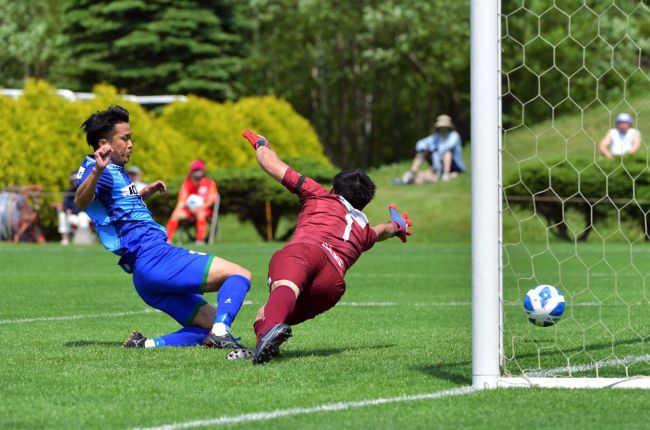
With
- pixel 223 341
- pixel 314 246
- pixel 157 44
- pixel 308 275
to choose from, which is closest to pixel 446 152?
pixel 157 44

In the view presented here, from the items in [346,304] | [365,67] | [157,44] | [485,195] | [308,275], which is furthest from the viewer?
[365,67]

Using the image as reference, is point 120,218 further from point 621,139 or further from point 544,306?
point 621,139

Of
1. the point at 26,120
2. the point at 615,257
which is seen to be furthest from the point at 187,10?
the point at 615,257

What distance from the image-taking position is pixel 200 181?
83.9 ft

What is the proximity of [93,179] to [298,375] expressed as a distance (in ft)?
5.94

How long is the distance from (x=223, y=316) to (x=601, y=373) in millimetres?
2394

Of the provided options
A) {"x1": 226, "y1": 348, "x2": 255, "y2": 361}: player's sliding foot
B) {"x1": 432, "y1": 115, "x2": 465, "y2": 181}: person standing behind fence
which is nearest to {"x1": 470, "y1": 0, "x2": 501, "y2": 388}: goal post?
{"x1": 226, "y1": 348, "x2": 255, "y2": 361}: player's sliding foot

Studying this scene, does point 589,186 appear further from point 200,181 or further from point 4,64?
point 4,64

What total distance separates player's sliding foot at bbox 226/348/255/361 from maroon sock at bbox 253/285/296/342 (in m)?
0.14

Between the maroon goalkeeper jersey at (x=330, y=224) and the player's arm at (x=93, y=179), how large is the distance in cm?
114

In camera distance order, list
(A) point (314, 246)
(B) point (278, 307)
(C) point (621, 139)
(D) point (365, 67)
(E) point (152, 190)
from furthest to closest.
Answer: (D) point (365, 67) → (C) point (621, 139) → (E) point (152, 190) → (A) point (314, 246) → (B) point (278, 307)

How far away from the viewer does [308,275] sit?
7.82 m

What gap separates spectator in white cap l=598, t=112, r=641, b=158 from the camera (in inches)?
902

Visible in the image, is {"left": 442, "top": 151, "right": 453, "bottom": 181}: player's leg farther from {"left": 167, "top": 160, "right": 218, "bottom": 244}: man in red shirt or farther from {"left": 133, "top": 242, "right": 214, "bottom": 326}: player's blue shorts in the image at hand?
{"left": 133, "top": 242, "right": 214, "bottom": 326}: player's blue shorts
